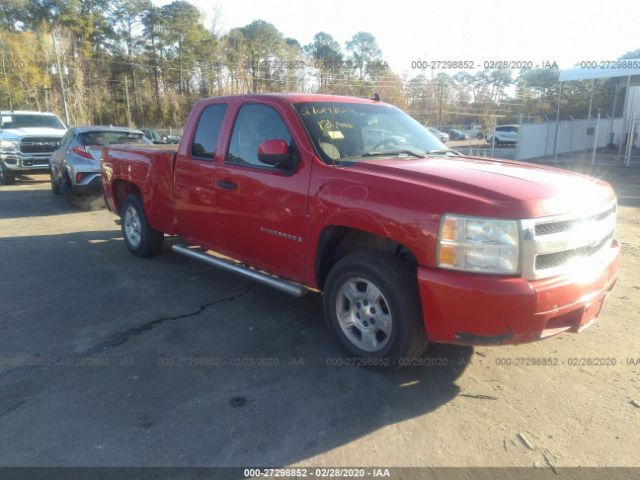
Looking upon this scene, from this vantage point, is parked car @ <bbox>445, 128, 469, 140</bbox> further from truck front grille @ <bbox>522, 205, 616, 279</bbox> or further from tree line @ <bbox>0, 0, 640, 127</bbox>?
truck front grille @ <bbox>522, 205, 616, 279</bbox>

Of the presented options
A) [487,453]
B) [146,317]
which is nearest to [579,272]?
[487,453]

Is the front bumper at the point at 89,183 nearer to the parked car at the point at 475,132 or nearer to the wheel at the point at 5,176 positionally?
the wheel at the point at 5,176

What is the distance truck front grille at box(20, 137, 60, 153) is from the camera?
44.4 ft

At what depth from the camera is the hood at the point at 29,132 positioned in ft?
44.4

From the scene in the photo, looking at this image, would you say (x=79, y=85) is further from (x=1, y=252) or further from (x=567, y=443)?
(x=567, y=443)

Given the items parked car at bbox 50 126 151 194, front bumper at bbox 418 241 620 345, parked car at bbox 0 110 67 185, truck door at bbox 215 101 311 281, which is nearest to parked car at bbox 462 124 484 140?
parked car at bbox 0 110 67 185

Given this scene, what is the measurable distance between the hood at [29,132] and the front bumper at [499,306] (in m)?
14.3

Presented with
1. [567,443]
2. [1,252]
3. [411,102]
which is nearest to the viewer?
[567,443]

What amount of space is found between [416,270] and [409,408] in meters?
0.91

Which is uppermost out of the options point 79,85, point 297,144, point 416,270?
point 79,85

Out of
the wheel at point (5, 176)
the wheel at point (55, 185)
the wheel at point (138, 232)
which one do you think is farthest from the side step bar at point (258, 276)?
the wheel at point (5, 176)

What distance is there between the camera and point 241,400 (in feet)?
10.3

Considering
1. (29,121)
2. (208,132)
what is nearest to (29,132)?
(29,121)

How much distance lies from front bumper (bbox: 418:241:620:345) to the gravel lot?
545 millimetres
